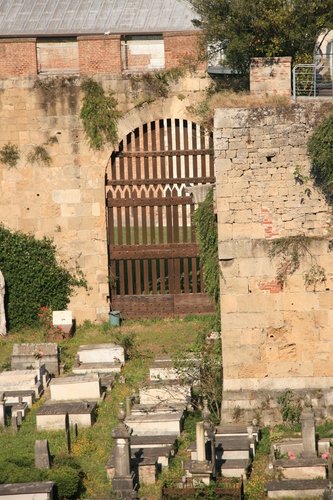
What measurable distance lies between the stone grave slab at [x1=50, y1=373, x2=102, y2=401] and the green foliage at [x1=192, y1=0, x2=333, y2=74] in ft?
28.6

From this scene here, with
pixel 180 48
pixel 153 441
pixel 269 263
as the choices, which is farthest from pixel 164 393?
pixel 180 48

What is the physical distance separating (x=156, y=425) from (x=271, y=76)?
647cm

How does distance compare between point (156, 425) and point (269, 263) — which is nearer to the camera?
point (269, 263)

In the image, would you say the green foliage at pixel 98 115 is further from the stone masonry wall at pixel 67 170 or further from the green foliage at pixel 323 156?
the green foliage at pixel 323 156

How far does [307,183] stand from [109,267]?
9.01 meters

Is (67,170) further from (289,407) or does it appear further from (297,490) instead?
(297,490)

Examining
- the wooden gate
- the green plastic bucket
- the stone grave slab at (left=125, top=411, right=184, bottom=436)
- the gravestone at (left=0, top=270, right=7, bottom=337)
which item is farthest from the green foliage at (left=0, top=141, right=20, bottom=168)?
the stone grave slab at (left=125, top=411, right=184, bottom=436)

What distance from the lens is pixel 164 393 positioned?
16156 mm

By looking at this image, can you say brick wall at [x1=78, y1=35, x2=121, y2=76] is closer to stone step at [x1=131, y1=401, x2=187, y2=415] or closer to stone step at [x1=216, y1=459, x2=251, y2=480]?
stone step at [x1=131, y1=401, x2=187, y2=415]

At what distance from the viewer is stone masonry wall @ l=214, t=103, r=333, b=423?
14.1m

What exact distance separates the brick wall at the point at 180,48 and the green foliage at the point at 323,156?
811 centimetres

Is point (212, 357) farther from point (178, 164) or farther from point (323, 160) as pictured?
point (178, 164)

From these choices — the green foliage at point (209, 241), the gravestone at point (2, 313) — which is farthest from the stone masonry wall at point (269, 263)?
the gravestone at point (2, 313)

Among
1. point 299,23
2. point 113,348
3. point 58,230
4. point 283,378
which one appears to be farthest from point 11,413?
point 299,23
